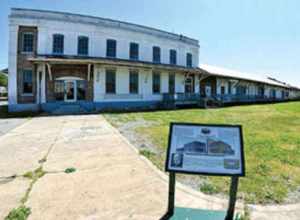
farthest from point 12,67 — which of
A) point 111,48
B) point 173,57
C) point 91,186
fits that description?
point 91,186

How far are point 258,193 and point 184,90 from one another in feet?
73.9

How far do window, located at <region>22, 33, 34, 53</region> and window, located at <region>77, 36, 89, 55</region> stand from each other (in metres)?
3.67

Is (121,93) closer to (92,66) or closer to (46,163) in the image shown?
(92,66)

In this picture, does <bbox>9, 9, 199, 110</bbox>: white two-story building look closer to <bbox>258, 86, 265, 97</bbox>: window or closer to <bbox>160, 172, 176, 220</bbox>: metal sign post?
<bbox>160, 172, 176, 220</bbox>: metal sign post

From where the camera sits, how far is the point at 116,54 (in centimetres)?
2194

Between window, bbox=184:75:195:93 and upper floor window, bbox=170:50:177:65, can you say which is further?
window, bbox=184:75:195:93

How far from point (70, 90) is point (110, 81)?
3531mm

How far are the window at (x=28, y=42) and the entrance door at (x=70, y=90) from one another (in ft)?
12.8

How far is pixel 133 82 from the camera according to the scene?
22.0m

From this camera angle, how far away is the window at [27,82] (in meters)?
18.4

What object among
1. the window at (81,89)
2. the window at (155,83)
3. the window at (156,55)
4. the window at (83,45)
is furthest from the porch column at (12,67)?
the window at (156,55)

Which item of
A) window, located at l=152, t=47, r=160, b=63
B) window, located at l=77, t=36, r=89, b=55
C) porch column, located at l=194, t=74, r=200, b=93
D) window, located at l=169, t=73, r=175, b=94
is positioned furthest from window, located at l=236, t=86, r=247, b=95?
window, located at l=77, t=36, r=89, b=55

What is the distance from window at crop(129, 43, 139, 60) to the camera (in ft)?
75.0

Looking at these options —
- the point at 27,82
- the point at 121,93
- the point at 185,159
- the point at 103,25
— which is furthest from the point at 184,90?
the point at 185,159
